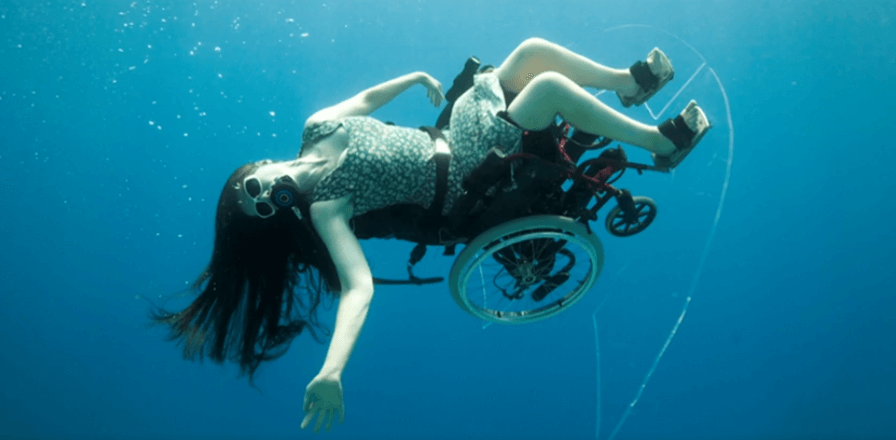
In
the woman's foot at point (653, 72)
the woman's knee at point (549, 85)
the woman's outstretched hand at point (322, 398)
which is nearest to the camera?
the woman's outstretched hand at point (322, 398)

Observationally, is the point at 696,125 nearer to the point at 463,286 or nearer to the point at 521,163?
the point at 521,163

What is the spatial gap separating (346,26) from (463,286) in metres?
4.55

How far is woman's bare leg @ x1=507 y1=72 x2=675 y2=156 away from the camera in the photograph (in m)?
1.87

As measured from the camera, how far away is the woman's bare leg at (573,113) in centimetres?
→ 187

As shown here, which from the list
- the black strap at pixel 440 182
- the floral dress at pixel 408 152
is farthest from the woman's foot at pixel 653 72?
the black strap at pixel 440 182

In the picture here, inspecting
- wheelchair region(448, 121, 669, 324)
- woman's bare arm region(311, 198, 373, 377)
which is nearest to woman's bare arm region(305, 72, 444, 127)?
woman's bare arm region(311, 198, 373, 377)

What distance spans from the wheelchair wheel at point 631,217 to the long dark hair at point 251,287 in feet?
4.40

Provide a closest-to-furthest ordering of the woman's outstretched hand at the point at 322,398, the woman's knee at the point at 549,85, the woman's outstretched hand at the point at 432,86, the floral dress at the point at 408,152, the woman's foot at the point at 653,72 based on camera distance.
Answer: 1. the woman's outstretched hand at the point at 322,398
2. the woman's knee at the point at 549,85
3. the floral dress at the point at 408,152
4. the woman's foot at the point at 653,72
5. the woman's outstretched hand at the point at 432,86

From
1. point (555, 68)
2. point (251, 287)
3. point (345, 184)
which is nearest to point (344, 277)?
point (345, 184)

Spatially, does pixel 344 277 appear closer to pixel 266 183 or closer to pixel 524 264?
pixel 266 183

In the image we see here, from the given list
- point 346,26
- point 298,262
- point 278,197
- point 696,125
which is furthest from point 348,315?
point 346,26

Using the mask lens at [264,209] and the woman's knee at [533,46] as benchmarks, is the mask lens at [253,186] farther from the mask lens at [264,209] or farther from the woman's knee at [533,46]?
the woman's knee at [533,46]

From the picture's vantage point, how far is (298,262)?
2355 mm

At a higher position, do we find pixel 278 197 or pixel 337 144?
pixel 337 144
